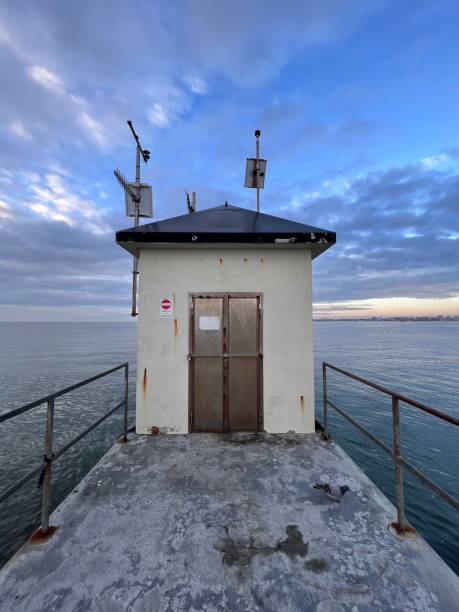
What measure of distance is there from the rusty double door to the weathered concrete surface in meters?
0.95

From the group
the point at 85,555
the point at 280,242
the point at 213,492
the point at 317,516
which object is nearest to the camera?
the point at 85,555

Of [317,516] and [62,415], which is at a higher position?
[317,516]

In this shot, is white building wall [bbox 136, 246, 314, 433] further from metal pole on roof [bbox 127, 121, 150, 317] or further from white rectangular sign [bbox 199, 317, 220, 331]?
metal pole on roof [bbox 127, 121, 150, 317]

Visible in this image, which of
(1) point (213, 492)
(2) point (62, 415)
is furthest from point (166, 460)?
(2) point (62, 415)

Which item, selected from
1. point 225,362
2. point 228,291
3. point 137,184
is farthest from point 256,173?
point 225,362

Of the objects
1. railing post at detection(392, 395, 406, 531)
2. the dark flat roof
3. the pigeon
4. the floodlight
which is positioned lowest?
the pigeon

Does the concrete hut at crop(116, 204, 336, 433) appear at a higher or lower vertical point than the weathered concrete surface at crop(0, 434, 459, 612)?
higher

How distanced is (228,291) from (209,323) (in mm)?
572

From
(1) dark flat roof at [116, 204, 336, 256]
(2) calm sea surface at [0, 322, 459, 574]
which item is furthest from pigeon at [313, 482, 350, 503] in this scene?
(1) dark flat roof at [116, 204, 336, 256]

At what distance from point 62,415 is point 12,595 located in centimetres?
853

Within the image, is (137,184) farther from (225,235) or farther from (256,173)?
(225,235)

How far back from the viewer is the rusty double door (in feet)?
13.6

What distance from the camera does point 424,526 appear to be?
13.3ft

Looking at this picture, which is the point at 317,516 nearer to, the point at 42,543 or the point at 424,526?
the point at 42,543
